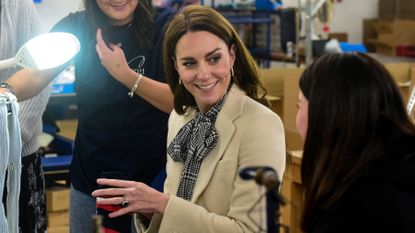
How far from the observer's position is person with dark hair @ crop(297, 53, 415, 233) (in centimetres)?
→ 131

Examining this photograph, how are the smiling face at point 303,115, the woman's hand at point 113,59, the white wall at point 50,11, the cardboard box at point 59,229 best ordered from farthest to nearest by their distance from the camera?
the white wall at point 50,11, the cardboard box at point 59,229, the woman's hand at point 113,59, the smiling face at point 303,115

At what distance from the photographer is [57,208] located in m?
4.00

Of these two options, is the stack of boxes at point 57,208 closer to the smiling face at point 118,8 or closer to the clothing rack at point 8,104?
the smiling face at point 118,8

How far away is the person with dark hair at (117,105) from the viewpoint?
2203 millimetres

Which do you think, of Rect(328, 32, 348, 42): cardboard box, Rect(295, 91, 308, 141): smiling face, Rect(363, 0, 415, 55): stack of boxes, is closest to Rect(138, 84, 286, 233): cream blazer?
Rect(295, 91, 308, 141): smiling face

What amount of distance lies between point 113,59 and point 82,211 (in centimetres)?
48

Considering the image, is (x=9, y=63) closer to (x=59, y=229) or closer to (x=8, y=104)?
(x=8, y=104)

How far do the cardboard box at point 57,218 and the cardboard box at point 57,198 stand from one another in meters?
0.03

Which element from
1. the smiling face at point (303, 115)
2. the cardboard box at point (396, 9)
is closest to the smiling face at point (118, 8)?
the smiling face at point (303, 115)

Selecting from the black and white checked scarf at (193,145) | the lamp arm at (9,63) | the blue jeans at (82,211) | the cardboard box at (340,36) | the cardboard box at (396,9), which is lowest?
the cardboard box at (340,36)

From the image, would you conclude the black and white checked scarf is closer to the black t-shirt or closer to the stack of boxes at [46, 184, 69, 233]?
the black t-shirt

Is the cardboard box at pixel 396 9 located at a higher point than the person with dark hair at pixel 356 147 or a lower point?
lower

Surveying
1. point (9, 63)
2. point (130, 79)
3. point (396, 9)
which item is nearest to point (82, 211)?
point (130, 79)

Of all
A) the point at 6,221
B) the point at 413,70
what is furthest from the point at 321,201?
the point at 413,70
